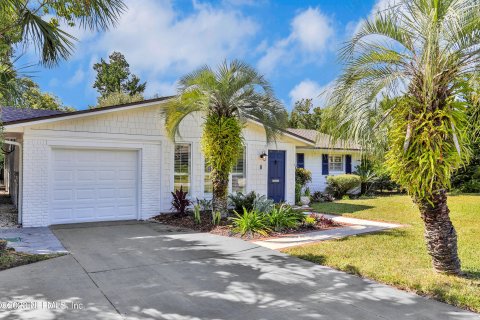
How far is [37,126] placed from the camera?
9836 millimetres

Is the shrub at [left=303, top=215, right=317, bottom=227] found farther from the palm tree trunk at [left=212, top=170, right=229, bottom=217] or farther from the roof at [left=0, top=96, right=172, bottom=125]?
the roof at [left=0, top=96, right=172, bottom=125]

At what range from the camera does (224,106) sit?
34.2ft

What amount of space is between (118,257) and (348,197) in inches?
560

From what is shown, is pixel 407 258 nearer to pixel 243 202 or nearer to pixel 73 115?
pixel 243 202

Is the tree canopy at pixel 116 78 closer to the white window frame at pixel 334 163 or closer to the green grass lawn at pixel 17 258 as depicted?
the white window frame at pixel 334 163

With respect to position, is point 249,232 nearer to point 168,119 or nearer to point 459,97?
point 168,119

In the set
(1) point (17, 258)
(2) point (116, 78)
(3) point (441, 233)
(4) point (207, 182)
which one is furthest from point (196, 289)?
(2) point (116, 78)

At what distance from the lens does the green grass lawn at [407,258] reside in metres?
5.03

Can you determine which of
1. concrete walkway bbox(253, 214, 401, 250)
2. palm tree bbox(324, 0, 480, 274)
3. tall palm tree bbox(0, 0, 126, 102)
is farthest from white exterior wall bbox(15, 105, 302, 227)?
palm tree bbox(324, 0, 480, 274)

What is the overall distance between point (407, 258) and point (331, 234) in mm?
2573

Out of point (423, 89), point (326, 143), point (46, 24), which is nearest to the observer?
point (423, 89)


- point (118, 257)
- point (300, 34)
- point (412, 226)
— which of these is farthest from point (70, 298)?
point (300, 34)

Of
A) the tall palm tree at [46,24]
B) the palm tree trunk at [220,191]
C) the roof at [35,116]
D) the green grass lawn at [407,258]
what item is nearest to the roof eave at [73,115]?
the roof at [35,116]

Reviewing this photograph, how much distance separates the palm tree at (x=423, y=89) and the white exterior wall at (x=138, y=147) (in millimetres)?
7080
